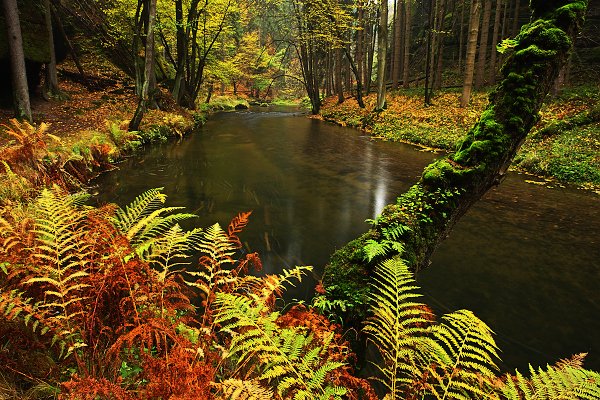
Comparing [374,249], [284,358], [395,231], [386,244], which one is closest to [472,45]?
[395,231]

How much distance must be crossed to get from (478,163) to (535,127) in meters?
12.5

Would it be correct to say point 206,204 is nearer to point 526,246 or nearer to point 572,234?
point 526,246

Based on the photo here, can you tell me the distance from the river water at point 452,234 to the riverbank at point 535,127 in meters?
1.23

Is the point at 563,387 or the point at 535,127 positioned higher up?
the point at 535,127

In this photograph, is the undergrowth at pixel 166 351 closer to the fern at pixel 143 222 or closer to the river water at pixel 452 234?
the fern at pixel 143 222

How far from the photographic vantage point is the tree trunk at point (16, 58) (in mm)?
10102

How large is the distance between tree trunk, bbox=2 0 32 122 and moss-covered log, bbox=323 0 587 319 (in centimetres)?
1256

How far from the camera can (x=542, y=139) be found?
505 inches

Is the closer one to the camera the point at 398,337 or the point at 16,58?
the point at 398,337

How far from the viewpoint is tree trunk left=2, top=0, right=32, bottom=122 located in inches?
398

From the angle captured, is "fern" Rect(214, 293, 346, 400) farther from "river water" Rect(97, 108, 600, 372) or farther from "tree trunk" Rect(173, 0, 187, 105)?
"tree trunk" Rect(173, 0, 187, 105)

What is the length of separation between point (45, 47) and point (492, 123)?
679 inches

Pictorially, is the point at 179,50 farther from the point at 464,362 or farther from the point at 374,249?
the point at 464,362

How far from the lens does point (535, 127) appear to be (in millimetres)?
13578
